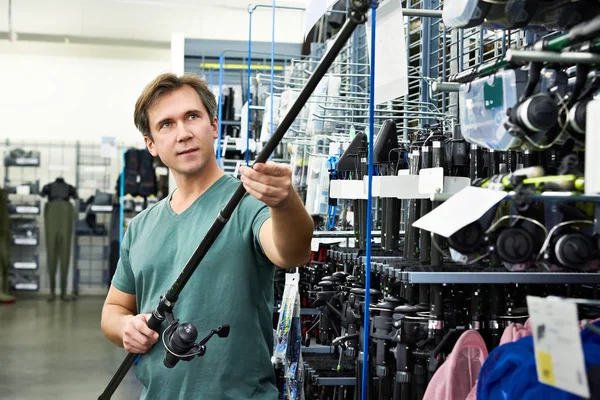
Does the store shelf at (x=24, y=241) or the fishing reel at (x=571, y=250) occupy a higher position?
the fishing reel at (x=571, y=250)

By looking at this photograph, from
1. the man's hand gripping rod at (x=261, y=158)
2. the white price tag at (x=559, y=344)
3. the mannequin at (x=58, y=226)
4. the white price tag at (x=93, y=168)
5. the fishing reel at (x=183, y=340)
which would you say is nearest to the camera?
the white price tag at (x=559, y=344)

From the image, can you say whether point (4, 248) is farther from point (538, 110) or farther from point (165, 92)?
point (538, 110)

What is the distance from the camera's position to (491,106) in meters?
1.51

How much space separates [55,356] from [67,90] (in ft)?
22.9

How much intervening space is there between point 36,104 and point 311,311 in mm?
10498

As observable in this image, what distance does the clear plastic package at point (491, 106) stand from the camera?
1442 mm

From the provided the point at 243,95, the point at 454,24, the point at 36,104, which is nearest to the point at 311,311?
the point at 454,24

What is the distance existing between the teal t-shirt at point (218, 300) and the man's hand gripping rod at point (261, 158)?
0.37ft

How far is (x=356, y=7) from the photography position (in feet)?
4.19

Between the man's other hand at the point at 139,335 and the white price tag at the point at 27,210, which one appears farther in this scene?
the white price tag at the point at 27,210

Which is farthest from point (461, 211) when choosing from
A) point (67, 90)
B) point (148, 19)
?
point (67, 90)

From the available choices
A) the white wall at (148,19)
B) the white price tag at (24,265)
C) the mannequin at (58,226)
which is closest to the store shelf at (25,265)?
the white price tag at (24,265)

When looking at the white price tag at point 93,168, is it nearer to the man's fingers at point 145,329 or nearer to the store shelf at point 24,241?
the store shelf at point 24,241

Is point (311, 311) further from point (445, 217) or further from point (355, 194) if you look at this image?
point (445, 217)
